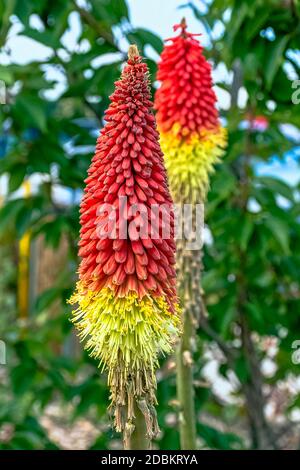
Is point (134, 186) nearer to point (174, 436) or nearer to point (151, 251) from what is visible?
point (151, 251)

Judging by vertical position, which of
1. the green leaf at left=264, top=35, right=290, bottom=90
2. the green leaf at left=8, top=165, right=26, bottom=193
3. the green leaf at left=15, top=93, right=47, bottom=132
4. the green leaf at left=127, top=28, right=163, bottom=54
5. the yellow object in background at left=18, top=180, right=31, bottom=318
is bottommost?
the yellow object in background at left=18, top=180, right=31, bottom=318

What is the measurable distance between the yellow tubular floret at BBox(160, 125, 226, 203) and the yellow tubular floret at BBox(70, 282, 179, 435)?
2.32 feet

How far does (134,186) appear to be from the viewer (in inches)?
45.1

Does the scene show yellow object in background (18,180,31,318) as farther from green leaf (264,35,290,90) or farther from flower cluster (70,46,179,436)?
flower cluster (70,46,179,436)

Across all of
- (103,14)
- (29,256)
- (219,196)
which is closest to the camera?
(103,14)

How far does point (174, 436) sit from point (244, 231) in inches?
30.6

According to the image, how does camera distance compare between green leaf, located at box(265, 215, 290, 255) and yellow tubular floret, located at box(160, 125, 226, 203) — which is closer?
yellow tubular floret, located at box(160, 125, 226, 203)

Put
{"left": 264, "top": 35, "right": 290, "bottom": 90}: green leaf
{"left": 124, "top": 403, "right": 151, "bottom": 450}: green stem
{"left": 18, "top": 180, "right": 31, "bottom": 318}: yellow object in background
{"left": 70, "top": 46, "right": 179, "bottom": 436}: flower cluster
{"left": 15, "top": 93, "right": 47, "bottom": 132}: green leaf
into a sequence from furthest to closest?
{"left": 18, "top": 180, "right": 31, "bottom": 318}: yellow object in background, {"left": 15, "top": 93, "right": 47, "bottom": 132}: green leaf, {"left": 264, "top": 35, "right": 290, "bottom": 90}: green leaf, {"left": 124, "top": 403, "right": 151, "bottom": 450}: green stem, {"left": 70, "top": 46, "right": 179, "bottom": 436}: flower cluster

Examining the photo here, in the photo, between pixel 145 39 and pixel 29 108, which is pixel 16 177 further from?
pixel 145 39

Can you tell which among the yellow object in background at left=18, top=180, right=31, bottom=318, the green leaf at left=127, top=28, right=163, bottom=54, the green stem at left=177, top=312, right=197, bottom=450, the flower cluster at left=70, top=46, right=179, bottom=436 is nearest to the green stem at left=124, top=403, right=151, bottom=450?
the flower cluster at left=70, top=46, right=179, bottom=436

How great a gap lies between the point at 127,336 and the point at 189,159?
0.78 metres

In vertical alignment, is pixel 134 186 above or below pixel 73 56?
below

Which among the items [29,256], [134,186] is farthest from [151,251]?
[29,256]

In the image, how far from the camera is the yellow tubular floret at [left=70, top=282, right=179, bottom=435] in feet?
3.91
